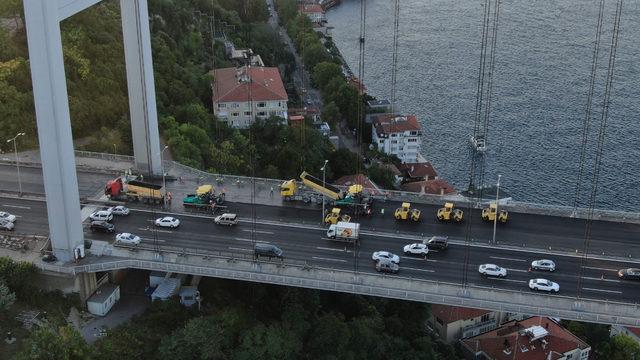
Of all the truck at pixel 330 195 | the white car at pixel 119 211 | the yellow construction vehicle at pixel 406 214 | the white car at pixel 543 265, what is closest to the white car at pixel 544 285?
the white car at pixel 543 265

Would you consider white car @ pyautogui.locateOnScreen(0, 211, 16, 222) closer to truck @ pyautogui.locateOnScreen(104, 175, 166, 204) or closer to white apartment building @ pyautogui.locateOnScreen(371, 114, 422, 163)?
truck @ pyautogui.locateOnScreen(104, 175, 166, 204)

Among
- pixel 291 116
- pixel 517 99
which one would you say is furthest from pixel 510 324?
pixel 517 99

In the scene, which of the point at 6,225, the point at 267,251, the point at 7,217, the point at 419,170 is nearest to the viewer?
the point at 267,251

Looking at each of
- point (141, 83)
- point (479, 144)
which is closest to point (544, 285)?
point (141, 83)

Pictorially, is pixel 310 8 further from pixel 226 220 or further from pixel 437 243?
pixel 437 243

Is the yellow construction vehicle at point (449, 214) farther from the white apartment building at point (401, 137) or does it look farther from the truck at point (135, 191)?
the white apartment building at point (401, 137)
